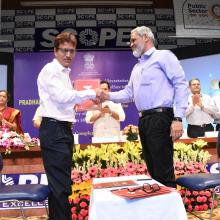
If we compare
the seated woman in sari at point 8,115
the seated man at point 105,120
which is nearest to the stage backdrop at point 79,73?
the seated man at point 105,120

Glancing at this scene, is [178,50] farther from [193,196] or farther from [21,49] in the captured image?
[193,196]

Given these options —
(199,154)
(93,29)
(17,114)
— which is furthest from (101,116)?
(93,29)

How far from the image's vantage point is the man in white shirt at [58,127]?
7.35 feet

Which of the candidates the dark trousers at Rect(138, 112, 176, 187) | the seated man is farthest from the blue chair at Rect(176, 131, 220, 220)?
the seated man

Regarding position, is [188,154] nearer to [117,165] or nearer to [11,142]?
[117,165]

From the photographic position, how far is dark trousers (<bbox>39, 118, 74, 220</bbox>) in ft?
7.34

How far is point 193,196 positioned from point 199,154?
40 cm

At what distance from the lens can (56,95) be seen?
223 cm

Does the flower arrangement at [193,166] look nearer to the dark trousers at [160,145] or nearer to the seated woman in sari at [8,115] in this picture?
the dark trousers at [160,145]

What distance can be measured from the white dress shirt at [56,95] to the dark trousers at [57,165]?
0.06 meters

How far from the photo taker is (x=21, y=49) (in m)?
7.38

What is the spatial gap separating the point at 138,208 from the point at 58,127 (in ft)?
2.75

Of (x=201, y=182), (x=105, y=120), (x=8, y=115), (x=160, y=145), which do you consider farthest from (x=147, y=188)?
(x=8, y=115)

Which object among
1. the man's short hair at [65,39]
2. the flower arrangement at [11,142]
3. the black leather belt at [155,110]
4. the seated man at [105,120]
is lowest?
the flower arrangement at [11,142]
